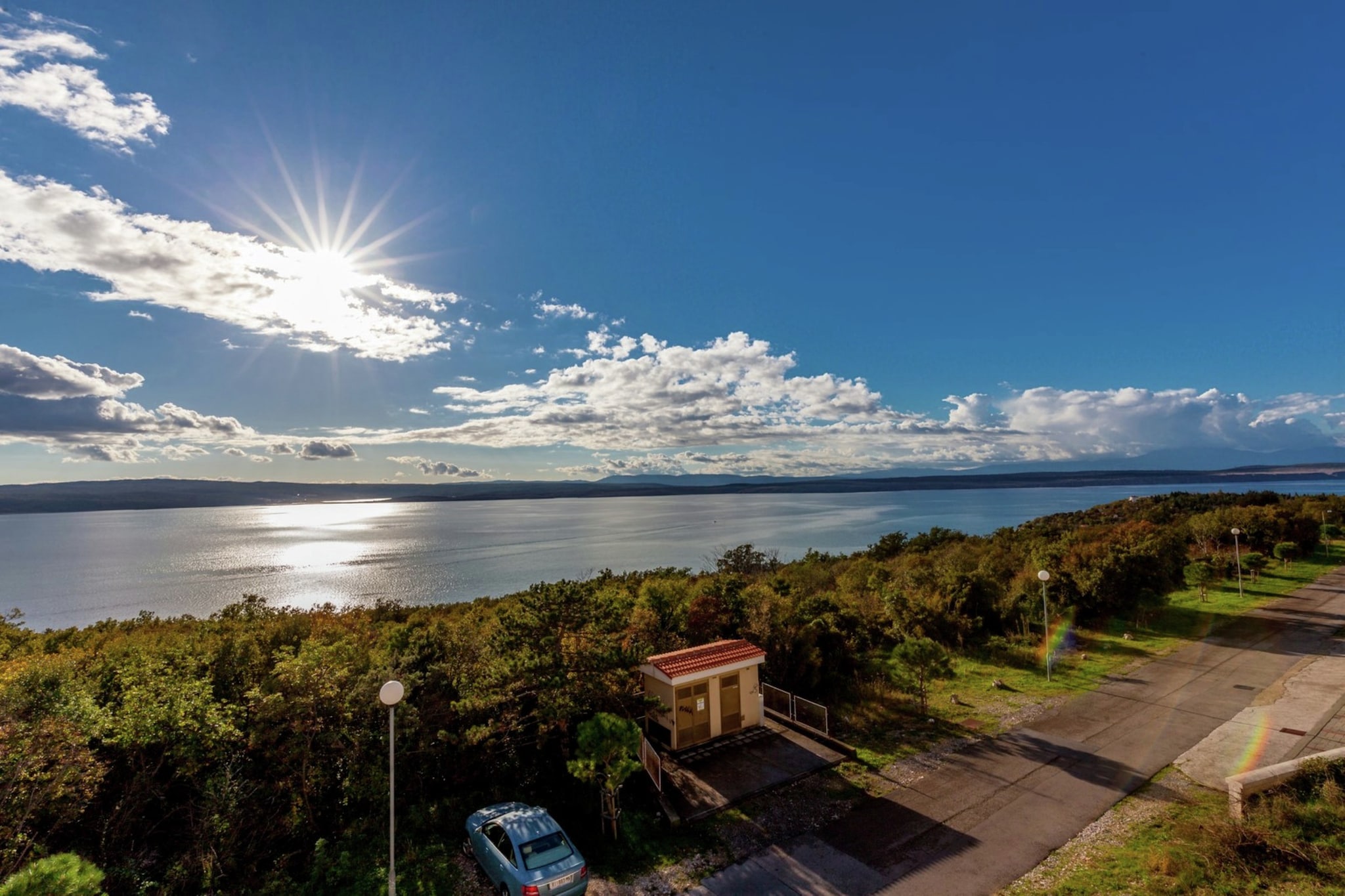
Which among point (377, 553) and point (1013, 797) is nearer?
→ point (1013, 797)

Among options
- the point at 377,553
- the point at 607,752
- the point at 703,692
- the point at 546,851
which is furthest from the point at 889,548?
the point at 377,553

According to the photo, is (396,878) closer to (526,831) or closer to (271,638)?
(526,831)

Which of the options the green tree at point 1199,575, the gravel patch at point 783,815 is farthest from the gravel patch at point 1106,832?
the green tree at point 1199,575

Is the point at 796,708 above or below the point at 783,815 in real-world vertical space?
below

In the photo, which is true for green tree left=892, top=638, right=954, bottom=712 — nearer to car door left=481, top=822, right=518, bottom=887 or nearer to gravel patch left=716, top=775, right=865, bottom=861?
gravel patch left=716, top=775, right=865, bottom=861

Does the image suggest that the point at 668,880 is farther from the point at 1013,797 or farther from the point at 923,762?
the point at 1013,797

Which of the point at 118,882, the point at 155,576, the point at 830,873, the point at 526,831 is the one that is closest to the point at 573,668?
the point at 526,831

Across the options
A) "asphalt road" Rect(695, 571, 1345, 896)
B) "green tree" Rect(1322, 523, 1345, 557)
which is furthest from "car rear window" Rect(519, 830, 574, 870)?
"green tree" Rect(1322, 523, 1345, 557)
